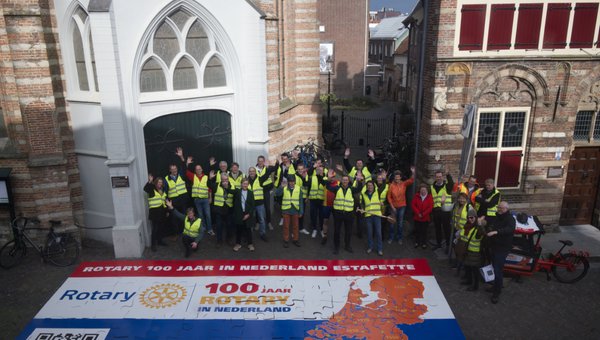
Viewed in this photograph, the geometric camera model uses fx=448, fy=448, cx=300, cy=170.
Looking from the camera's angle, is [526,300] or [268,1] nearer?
[526,300]

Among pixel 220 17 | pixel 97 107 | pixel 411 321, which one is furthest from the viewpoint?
pixel 220 17

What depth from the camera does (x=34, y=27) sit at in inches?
380

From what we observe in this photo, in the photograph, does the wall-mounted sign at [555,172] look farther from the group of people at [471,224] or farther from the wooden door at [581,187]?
the group of people at [471,224]

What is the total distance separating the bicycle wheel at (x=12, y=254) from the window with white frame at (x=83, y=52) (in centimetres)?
396

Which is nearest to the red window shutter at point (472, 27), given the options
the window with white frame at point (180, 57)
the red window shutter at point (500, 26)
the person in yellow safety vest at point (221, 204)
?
the red window shutter at point (500, 26)

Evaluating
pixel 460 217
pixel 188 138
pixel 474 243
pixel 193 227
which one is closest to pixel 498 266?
pixel 474 243

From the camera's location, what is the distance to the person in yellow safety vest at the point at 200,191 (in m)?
11.0

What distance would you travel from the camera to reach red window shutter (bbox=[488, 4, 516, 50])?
10695 mm

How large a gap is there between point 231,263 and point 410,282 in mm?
3955

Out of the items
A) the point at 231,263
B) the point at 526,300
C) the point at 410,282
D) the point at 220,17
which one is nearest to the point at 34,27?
the point at 220,17

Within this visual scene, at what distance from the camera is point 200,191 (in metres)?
11.0

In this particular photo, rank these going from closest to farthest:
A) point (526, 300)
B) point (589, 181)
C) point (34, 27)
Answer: point (526, 300) < point (34, 27) < point (589, 181)

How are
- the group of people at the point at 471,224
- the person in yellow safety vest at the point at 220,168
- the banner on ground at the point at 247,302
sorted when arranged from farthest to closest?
the person in yellow safety vest at the point at 220,168, the group of people at the point at 471,224, the banner on ground at the point at 247,302

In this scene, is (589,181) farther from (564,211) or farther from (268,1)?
(268,1)
